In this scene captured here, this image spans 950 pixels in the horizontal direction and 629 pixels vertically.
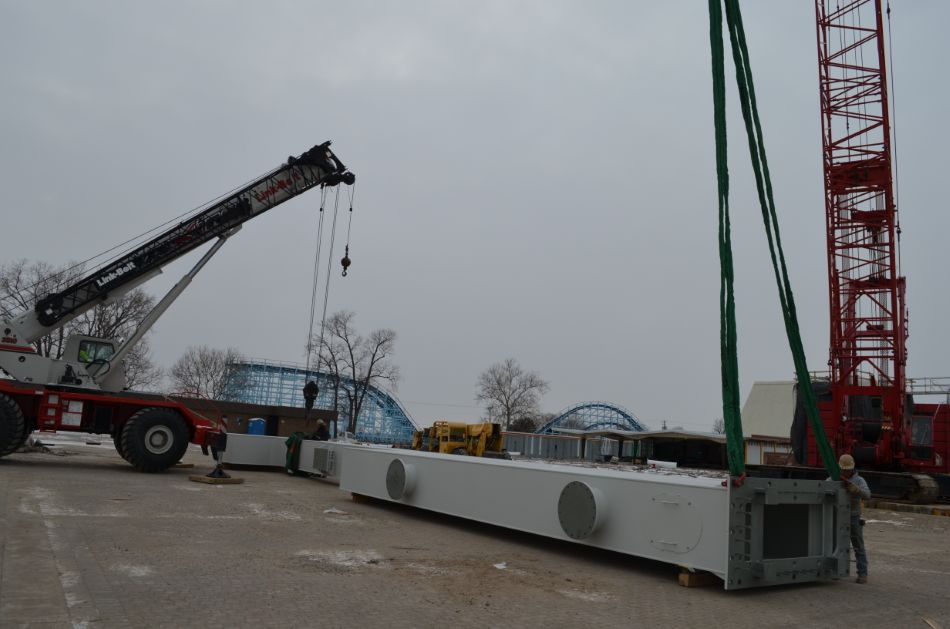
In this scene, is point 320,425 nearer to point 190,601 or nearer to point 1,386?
point 1,386

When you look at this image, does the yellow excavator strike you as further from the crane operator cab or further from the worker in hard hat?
the worker in hard hat

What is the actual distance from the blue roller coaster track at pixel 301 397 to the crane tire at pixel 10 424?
4388 centimetres

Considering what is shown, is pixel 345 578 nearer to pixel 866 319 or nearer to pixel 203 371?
pixel 866 319

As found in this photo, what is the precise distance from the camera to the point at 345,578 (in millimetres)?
6633

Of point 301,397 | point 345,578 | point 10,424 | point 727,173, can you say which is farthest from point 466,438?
point 301,397

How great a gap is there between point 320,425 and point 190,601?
13.4 meters

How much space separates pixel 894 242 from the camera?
24.3 meters

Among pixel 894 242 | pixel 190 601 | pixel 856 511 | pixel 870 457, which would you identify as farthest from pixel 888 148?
pixel 190 601

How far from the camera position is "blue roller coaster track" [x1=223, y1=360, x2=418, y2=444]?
6062 cm

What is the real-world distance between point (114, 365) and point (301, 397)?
4829 centimetres

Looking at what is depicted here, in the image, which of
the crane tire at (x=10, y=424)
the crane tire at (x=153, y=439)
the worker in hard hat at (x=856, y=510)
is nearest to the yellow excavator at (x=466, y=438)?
the crane tire at (x=153, y=439)

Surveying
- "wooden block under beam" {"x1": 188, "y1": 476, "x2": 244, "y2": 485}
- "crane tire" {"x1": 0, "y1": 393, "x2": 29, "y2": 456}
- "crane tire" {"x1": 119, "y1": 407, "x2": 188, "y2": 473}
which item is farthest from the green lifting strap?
"crane tire" {"x1": 0, "y1": 393, "x2": 29, "y2": 456}

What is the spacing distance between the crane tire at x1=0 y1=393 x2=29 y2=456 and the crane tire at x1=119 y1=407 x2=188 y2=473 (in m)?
2.01

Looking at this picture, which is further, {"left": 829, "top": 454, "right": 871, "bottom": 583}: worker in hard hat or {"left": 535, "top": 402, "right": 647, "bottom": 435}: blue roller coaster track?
{"left": 535, "top": 402, "right": 647, "bottom": 435}: blue roller coaster track
